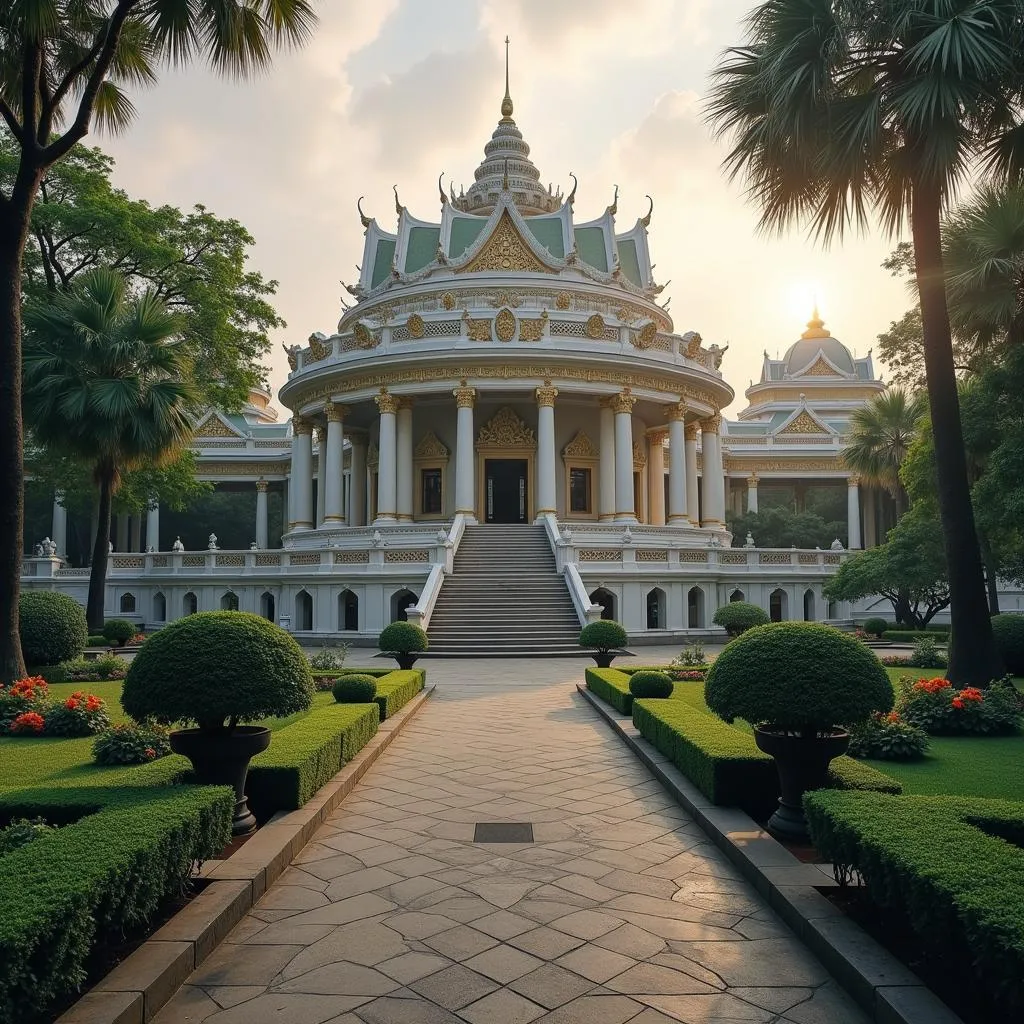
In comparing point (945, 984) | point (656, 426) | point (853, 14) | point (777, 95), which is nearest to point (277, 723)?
point (945, 984)

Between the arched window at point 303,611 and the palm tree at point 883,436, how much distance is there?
924 inches

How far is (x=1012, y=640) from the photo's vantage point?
18391 mm

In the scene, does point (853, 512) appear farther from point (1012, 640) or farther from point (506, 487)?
point (1012, 640)

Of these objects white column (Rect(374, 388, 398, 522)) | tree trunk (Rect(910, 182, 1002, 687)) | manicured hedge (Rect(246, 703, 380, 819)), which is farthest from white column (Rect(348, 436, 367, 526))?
manicured hedge (Rect(246, 703, 380, 819))

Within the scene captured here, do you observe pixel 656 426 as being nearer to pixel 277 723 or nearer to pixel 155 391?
pixel 155 391

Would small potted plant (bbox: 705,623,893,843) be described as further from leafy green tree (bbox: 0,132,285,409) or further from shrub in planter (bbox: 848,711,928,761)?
leafy green tree (bbox: 0,132,285,409)

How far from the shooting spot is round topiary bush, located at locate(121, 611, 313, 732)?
703 cm

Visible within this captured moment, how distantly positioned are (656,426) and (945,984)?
125 ft

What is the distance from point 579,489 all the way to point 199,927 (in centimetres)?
3375

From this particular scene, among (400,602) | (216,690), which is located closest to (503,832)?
(216,690)

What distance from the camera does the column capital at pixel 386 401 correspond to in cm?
3459

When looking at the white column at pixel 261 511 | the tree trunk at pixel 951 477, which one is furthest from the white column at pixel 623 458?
the white column at pixel 261 511

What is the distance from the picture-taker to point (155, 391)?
23.0 meters

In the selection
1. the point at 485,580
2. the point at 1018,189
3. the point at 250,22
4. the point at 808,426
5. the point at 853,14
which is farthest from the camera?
the point at 808,426
